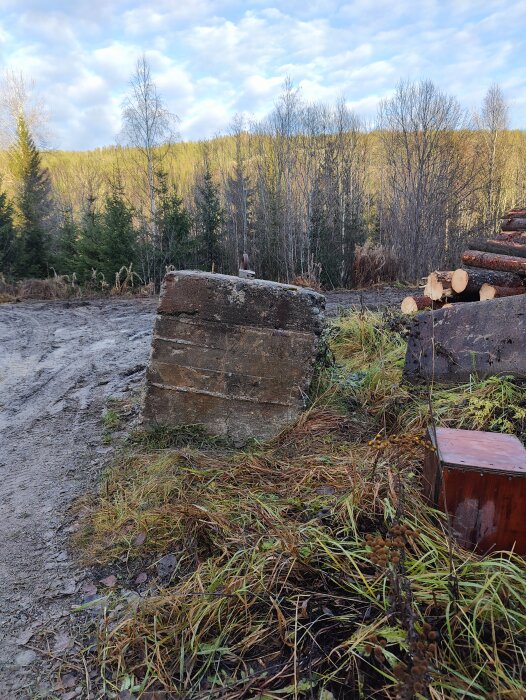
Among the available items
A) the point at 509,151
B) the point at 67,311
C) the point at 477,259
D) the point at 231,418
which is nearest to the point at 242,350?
the point at 231,418

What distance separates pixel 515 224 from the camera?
748 cm

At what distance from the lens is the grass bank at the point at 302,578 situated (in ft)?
5.45

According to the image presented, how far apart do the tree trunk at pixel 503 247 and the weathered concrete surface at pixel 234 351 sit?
11.5 ft

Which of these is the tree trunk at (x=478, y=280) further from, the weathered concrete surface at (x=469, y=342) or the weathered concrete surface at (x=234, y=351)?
the weathered concrete surface at (x=234, y=351)

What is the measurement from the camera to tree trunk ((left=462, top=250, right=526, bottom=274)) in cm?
542

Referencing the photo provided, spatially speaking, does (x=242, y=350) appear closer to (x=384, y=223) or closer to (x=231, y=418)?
(x=231, y=418)

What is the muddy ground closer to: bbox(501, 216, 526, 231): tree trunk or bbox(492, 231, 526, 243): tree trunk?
bbox(492, 231, 526, 243): tree trunk

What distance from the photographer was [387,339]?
538 centimetres

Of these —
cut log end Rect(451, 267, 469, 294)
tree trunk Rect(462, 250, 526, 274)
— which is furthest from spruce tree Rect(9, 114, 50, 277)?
cut log end Rect(451, 267, 469, 294)

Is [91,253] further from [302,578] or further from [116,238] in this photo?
[302,578]

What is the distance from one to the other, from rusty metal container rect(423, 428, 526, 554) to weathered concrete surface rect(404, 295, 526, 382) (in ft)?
5.59

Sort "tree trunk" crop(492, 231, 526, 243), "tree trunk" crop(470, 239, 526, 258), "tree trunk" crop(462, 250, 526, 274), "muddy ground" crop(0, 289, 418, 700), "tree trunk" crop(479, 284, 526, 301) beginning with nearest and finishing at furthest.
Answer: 1. "muddy ground" crop(0, 289, 418, 700)
2. "tree trunk" crop(479, 284, 526, 301)
3. "tree trunk" crop(462, 250, 526, 274)
4. "tree trunk" crop(470, 239, 526, 258)
5. "tree trunk" crop(492, 231, 526, 243)

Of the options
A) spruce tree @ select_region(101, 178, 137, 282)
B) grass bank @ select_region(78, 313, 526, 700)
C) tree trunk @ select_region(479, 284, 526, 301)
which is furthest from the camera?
spruce tree @ select_region(101, 178, 137, 282)

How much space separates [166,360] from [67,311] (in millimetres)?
7739
